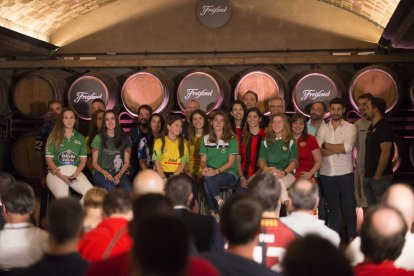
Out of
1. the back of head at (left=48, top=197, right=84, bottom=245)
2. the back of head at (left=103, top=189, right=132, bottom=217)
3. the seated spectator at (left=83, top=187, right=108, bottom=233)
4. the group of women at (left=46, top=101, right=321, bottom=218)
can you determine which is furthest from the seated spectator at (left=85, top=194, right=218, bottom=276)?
the group of women at (left=46, top=101, right=321, bottom=218)

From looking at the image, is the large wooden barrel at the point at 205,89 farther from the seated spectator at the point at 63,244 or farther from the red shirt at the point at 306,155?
the seated spectator at the point at 63,244

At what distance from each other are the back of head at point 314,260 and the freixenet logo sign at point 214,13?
327 inches

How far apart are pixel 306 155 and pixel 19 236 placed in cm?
418

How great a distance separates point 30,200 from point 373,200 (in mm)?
4449

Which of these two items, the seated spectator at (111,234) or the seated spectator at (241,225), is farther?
the seated spectator at (111,234)

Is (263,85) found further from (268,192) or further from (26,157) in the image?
(268,192)

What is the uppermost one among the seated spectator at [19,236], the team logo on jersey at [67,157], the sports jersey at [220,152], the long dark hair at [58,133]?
the long dark hair at [58,133]

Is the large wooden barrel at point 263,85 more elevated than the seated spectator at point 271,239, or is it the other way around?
the large wooden barrel at point 263,85

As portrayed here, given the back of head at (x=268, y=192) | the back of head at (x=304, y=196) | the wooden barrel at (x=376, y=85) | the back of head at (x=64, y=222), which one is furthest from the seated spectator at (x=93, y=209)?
the wooden barrel at (x=376, y=85)

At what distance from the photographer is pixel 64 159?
7.64 meters

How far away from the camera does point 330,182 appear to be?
294 inches

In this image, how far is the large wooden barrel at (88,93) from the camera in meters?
9.30

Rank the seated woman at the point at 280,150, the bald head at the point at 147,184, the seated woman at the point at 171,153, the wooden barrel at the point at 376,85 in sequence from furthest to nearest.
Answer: the wooden barrel at the point at 376,85, the seated woman at the point at 171,153, the seated woman at the point at 280,150, the bald head at the point at 147,184

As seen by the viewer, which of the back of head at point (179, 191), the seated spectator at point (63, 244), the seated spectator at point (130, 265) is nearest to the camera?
the seated spectator at point (130, 265)
